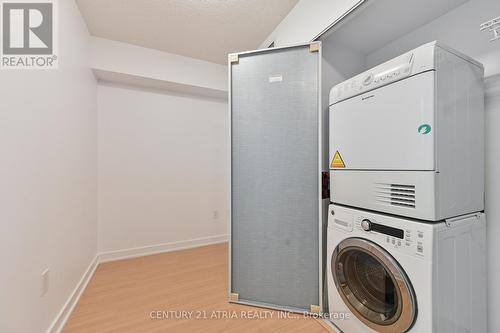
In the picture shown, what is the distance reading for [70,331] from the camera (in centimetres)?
148

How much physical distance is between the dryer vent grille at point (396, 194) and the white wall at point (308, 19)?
115 centimetres

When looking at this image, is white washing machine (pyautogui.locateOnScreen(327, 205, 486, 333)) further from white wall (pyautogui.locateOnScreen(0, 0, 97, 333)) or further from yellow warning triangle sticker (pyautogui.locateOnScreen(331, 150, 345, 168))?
white wall (pyautogui.locateOnScreen(0, 0, 97, 333))

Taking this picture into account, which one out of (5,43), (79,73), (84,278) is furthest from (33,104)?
(84,278)

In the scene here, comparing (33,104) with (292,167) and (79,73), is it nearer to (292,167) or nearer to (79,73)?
(79,73)

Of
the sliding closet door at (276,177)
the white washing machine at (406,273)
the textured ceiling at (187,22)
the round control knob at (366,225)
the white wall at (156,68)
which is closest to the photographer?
the white washing machine at (406,273)

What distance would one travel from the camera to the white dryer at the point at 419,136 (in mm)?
1040

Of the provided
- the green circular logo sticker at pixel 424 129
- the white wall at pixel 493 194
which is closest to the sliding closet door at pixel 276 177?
the green circular logo sticker at pixel 424 129

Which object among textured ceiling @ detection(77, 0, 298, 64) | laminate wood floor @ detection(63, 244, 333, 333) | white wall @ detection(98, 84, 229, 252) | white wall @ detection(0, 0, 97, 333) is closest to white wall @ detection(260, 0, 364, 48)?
textured ceiling @ detection(77, 0, 298, 64)

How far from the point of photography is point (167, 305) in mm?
1761

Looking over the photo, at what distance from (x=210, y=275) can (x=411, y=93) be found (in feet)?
7.51

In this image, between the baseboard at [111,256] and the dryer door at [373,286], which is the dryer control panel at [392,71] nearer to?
the dryer door at [373,286]

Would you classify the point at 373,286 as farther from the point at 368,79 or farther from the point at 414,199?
the point at 368,79

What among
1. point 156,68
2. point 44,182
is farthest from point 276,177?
point 156,68

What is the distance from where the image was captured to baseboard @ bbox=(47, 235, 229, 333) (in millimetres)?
1520
